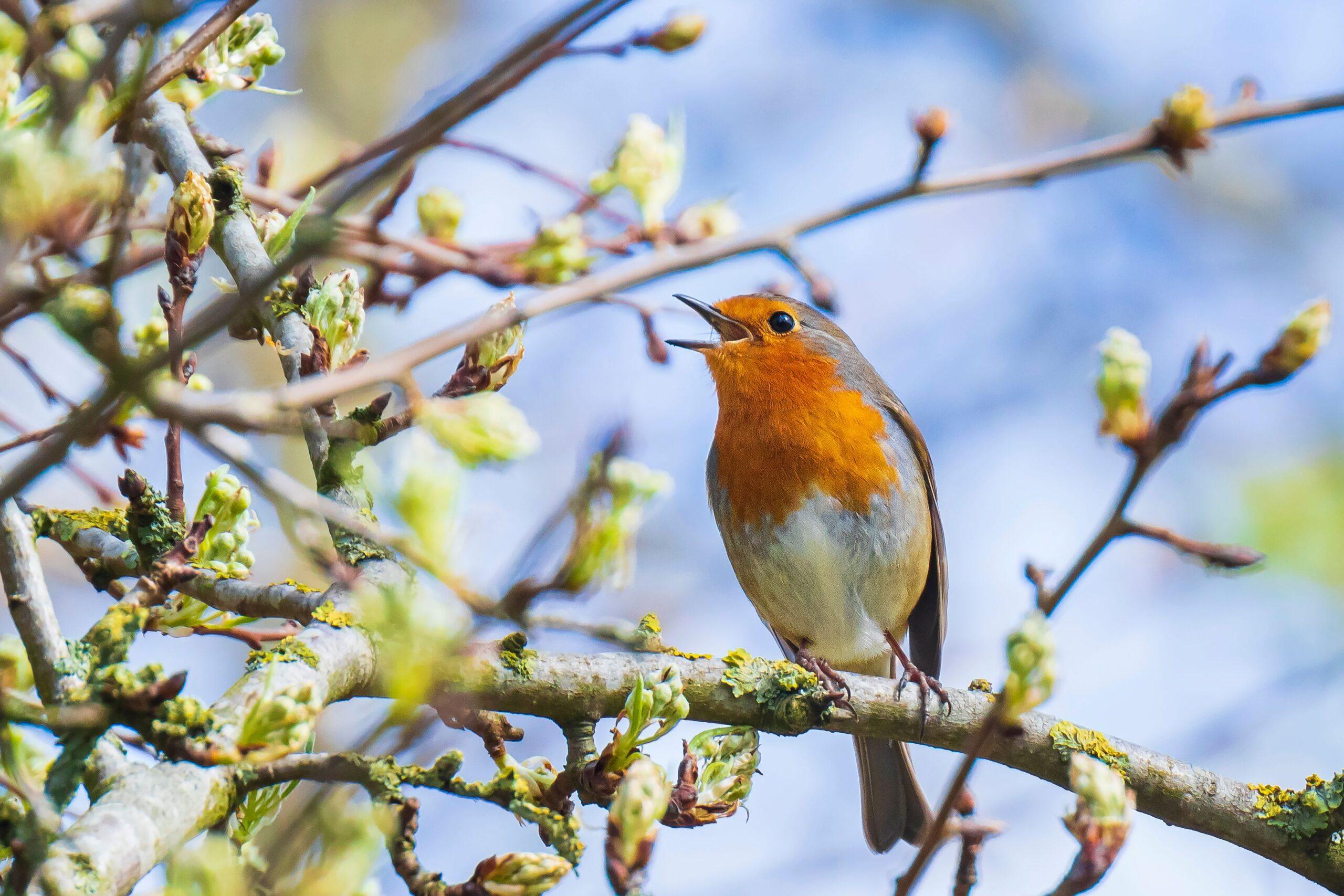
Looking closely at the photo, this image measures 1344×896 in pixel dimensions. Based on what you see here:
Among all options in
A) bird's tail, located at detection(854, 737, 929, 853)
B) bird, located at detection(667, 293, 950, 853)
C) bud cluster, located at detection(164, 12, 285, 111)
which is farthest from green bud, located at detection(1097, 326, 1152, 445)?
bird's tail, located at detection(854, 737, 929, 853)

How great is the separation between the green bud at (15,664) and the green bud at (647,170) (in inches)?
39.1

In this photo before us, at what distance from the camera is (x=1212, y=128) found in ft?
3.47

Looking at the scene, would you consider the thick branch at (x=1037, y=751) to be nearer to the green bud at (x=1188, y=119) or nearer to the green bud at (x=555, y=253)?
the green bud at (x=555, y=253)

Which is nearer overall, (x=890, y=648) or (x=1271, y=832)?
(x=1271, y=832)

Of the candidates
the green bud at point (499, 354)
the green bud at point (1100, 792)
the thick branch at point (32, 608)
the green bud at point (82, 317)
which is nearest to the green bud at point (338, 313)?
the green bud at point (499, 354)

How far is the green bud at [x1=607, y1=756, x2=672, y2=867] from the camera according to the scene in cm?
129

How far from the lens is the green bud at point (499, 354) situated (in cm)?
185

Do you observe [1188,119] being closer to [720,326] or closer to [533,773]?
[533,773]

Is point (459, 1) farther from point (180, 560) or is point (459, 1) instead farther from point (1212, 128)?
point (1212, 128)

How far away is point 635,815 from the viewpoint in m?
1.29

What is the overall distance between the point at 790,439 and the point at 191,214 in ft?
9.51

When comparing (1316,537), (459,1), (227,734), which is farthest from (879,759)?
(459,1)

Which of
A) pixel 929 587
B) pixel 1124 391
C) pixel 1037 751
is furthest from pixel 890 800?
pixel 1124 391

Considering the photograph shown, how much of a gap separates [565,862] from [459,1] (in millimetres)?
9098
